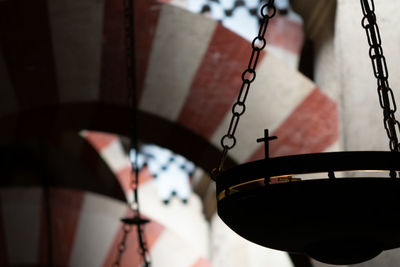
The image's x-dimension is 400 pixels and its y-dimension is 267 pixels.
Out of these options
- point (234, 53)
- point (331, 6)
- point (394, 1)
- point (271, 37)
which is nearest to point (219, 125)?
point (234, 53)

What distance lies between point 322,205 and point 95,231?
3.20 metres

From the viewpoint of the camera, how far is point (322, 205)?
126 centimetres

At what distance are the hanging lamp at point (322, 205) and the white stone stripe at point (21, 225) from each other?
304 cm

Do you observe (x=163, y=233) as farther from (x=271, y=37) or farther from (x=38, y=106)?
(x=38, y=106)

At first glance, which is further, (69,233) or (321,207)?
(69,233)

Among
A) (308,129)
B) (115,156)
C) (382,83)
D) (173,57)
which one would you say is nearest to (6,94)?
(173,57)

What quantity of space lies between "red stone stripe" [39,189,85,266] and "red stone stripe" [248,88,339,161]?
1696mm

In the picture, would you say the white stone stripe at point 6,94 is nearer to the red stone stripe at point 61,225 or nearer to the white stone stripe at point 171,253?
the red stone stripe at point 61,225

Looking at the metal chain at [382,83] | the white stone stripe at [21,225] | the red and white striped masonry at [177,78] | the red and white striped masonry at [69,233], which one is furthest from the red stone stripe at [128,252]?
the metal chain at [382,83]

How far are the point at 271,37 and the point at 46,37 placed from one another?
5.41 feet

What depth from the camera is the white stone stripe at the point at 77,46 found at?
2934 millimetres

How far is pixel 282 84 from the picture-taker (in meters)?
3.05

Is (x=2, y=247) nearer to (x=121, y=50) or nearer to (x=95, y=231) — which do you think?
(x=95, y=231)

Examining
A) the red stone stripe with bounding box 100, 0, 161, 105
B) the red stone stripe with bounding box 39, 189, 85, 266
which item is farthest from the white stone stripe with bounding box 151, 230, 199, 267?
the red stone stripe with bounding box 100, 0, 161, 105
